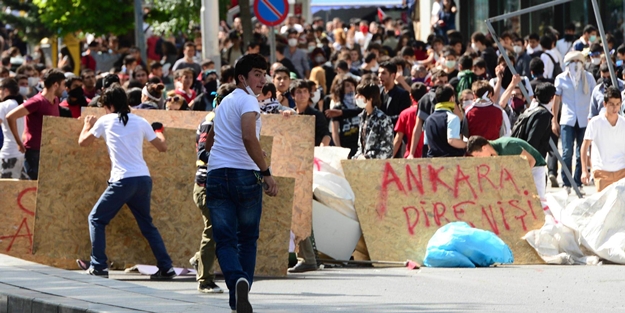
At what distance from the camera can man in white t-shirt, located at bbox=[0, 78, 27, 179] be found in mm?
13141

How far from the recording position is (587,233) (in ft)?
34.7

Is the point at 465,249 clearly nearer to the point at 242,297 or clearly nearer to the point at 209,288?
the point at 209,288

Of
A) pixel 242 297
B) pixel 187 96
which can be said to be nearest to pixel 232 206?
pixel 242 297

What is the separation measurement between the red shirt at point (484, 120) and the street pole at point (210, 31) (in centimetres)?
1078

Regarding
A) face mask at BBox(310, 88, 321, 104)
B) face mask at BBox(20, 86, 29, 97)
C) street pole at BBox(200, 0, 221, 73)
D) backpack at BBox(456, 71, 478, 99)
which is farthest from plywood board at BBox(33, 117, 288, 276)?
street pole at BBox(200, 0, 221, 73)

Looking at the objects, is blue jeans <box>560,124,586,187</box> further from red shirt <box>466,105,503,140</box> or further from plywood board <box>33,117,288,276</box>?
plywood board <box>33,117,288,276</box>

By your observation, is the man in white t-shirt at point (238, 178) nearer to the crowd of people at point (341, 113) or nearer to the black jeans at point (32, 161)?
the crowd of people at point (341, 113)

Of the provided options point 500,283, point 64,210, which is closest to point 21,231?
point 64,210

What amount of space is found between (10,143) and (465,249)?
5.47 meters

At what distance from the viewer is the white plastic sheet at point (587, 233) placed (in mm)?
10500

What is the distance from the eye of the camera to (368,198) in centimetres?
1094

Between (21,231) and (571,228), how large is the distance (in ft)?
15.6

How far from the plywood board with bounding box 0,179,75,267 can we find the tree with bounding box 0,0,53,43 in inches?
834

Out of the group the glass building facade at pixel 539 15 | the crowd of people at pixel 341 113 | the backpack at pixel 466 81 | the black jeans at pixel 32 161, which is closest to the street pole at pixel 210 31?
the crowd of people at pixel 341 113
